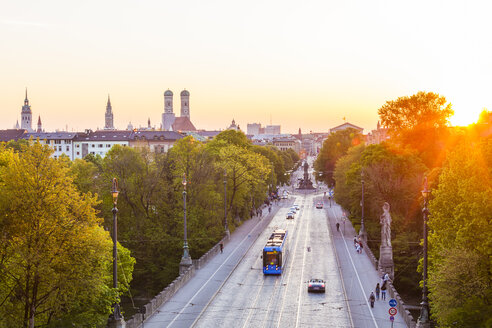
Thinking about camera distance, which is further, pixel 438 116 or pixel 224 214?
pixel 438 116

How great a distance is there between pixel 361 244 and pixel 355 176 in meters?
15.9

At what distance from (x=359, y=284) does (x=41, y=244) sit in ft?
83.1

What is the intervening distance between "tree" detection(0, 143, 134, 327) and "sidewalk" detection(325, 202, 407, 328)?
16.0 m

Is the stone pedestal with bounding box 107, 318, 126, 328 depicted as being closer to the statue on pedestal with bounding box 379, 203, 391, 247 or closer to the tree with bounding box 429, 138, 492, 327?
the tree with bounding box 429, 138, 492, 327

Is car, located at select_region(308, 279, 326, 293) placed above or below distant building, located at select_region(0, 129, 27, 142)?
below

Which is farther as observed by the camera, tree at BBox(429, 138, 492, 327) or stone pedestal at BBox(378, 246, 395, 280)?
stone pedestal at BBox(378, 246, 395, 280)

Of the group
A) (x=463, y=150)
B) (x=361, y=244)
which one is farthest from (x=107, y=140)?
(x=463, y=150)

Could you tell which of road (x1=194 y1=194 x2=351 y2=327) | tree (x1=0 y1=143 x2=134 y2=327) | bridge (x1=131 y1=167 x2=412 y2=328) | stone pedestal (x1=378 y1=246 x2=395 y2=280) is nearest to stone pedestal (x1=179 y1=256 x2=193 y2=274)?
bridge (x1=131 y1=167 x2=412 y2=328)

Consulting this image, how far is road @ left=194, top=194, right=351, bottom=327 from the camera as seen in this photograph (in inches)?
1341

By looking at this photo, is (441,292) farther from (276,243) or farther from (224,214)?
(224,214)

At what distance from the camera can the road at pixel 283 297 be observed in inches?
1341

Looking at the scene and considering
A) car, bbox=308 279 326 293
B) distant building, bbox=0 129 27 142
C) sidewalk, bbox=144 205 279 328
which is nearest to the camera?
sidewalk, bbox=144 205 279 328

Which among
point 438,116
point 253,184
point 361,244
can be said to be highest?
point 438,116

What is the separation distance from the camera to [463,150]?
116ft
